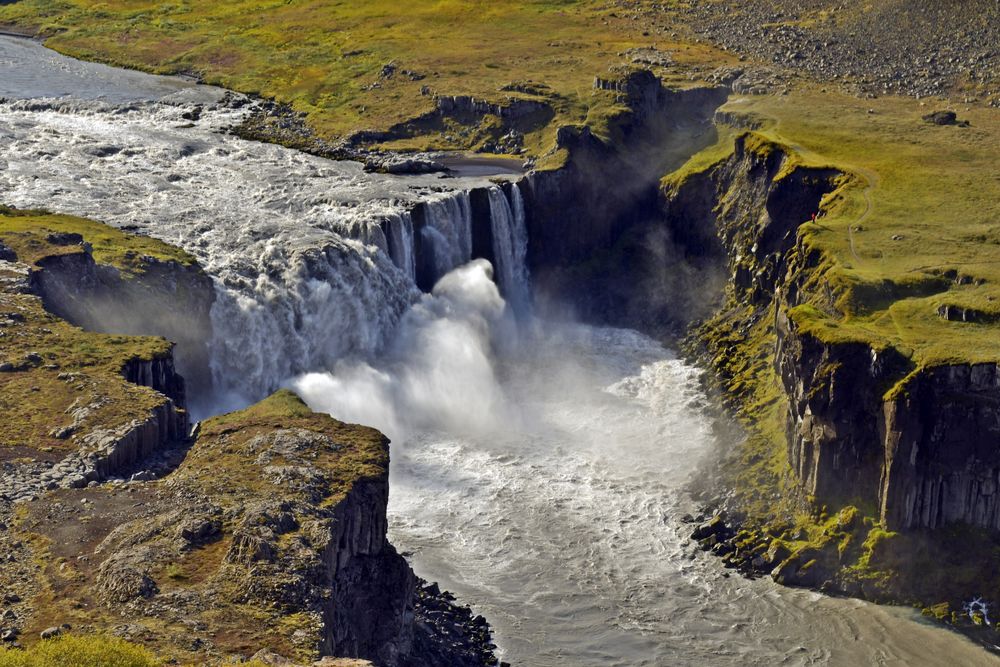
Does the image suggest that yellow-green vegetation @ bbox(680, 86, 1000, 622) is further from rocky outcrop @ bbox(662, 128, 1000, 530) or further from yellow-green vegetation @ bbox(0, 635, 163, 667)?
yellow-green vegetation @ bbox(0, 635, 163, 667)

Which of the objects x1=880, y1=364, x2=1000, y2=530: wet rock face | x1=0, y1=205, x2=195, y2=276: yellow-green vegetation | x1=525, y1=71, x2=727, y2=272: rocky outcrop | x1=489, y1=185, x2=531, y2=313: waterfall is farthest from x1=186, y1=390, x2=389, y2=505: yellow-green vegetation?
→ x1=525, y1=71, x2=727, y2=272: rocky outcrop

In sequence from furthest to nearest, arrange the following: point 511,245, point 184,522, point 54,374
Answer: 1. point 511,245
2. point 54,374
3. point 184,522

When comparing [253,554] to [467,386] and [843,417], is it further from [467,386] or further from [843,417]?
[467,386]

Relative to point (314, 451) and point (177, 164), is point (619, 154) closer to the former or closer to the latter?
point (177, 164)

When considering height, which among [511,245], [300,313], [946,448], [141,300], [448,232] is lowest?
[946,448]

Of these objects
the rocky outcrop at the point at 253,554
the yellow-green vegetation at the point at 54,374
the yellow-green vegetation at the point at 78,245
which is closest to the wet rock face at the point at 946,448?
the rocky outcrop at the point at 253,554

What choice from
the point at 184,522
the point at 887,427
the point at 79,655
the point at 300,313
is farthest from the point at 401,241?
the point at 79,655
